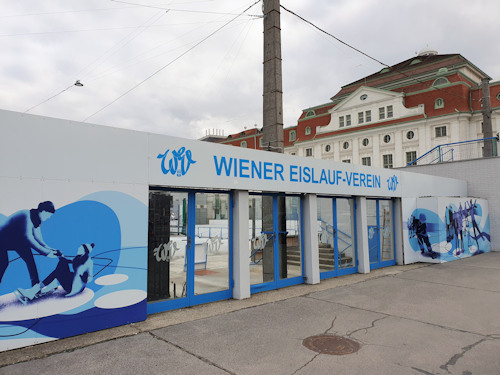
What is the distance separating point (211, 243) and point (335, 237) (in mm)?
4043

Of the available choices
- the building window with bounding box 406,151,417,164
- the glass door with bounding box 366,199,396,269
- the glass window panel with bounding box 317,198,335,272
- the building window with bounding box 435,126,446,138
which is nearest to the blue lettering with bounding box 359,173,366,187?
the glass door with bounding box 366,199,396,269

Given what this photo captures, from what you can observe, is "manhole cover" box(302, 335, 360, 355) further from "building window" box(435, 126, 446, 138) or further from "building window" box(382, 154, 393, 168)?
"building window" box(382, 154, 393, 168)

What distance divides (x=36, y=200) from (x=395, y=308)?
245 inches

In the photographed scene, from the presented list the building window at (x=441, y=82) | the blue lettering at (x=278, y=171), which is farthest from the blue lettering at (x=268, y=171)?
the building window at (x=441, y=82)

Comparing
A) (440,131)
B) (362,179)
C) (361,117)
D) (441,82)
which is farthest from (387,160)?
(362,179)

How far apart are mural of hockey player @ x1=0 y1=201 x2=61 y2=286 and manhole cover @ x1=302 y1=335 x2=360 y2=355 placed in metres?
3.71

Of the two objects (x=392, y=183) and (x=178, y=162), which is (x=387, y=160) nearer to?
(x=392, y=183)

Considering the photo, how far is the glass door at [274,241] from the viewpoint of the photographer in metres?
7.71

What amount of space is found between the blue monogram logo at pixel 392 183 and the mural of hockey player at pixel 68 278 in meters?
9.24

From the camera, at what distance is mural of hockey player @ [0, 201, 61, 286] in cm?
438

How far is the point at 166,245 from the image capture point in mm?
6289

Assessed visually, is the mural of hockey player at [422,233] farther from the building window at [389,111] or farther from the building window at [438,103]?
the building window at [389,111]

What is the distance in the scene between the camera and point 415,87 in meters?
39.7

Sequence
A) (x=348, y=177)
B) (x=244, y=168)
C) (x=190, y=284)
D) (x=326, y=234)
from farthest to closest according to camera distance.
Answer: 1. (x=348, y=177)
2. (x=326, y=234)
3. (x=244, y=168)
4. (x=190, y=284)
